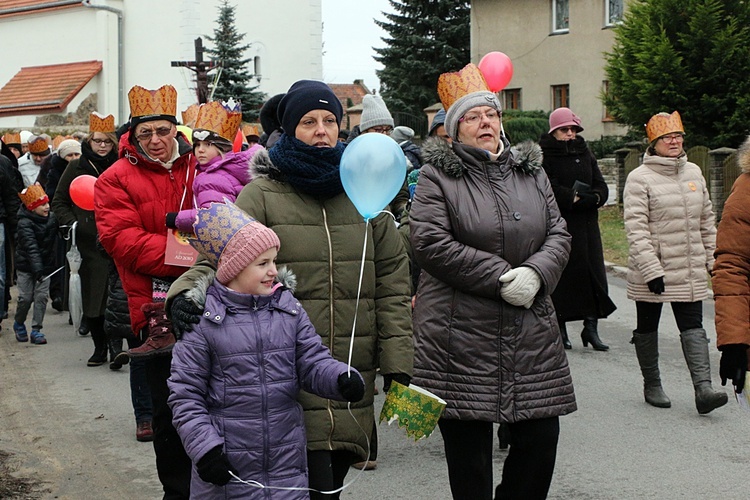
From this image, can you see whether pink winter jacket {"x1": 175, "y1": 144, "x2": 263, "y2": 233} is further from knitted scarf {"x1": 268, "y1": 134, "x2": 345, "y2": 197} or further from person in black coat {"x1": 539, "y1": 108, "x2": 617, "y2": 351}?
person in black coat {"x1": 539, "y1": 108, "x2": 617, "y2": 351}

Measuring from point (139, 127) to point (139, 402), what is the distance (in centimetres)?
224

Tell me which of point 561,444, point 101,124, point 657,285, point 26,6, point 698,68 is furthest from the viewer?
point 26,6

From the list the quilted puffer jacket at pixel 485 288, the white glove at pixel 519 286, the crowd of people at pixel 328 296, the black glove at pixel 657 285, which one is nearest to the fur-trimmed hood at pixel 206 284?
the crowd of people at pixel 328 296

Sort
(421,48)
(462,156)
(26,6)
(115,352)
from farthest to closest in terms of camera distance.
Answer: (421,48) → (26,6) → (115,352) → (462,156)

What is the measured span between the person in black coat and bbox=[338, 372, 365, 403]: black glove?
5.19 m

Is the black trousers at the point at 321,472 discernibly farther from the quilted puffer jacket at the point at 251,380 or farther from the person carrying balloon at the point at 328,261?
the quilted puffer jacket at the point at 251,380

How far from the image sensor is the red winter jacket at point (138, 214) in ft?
18.1

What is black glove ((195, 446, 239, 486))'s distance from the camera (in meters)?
3.61

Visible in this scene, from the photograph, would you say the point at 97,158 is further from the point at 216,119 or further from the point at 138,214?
the point at 138,214

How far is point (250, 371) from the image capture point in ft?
12.4

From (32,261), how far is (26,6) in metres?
34.3

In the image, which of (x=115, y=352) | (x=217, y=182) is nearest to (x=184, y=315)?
(x=217, y=182)

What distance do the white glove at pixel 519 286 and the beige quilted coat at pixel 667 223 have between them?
131 inches

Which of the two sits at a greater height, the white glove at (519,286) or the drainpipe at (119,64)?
the drainpipe at (119,64)
